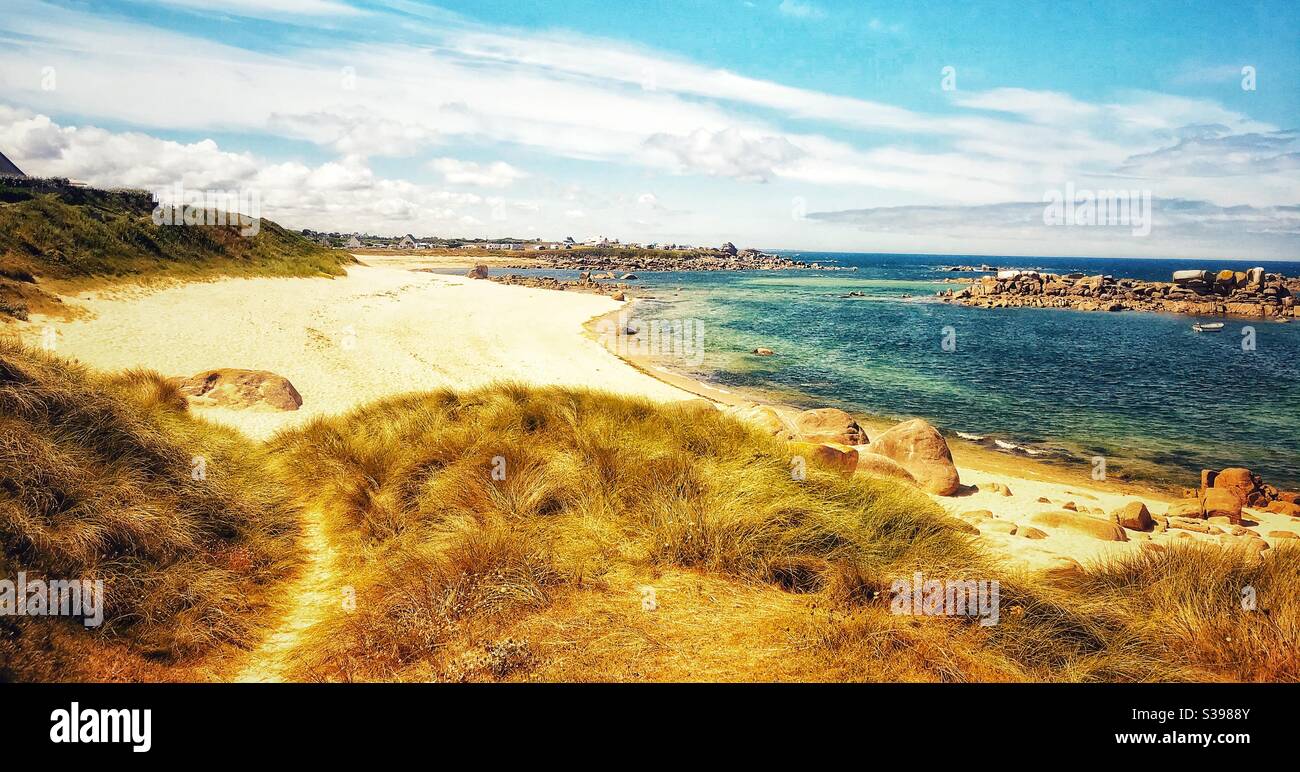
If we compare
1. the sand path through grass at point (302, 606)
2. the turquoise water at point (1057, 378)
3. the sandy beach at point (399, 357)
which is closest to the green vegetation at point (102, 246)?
the sandy beach at point (399, 357)

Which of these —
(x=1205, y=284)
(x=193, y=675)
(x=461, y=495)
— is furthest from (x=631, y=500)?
(x=1205, y=284)

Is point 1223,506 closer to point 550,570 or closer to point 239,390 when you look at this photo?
point 550,570

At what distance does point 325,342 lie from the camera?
62.8ft

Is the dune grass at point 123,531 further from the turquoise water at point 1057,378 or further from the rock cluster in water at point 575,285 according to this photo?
the rock cluster in water at point 575,285

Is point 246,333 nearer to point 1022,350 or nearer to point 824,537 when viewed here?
point 824,537

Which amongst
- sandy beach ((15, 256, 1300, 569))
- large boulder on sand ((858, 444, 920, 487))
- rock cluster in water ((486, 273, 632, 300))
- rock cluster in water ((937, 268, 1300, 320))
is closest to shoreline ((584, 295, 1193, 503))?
sandy beach ((15, 256, 1300, 569))

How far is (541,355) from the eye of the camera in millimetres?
22375

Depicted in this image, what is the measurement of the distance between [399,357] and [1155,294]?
64669 millimetres

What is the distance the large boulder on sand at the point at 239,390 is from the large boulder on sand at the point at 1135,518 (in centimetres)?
1568

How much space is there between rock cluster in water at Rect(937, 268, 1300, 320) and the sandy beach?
4679cm
